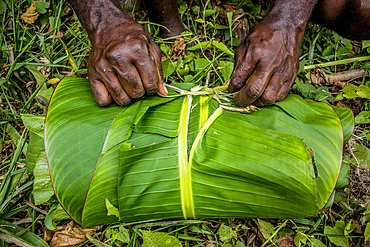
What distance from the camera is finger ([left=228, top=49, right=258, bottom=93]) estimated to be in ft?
4.92

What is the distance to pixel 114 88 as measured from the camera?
1487mm

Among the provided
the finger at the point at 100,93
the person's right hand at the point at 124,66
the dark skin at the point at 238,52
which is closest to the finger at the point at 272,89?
the dark skin at the point at 238,52

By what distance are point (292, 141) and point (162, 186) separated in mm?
731

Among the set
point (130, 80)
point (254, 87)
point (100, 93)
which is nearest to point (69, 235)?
Result: point (100, 93)

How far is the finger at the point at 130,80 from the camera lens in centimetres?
144

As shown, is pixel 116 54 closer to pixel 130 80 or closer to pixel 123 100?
pixel 130 80

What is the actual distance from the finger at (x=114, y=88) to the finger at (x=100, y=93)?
0.10 ft

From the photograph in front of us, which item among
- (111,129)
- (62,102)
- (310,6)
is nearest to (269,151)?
(111,129)

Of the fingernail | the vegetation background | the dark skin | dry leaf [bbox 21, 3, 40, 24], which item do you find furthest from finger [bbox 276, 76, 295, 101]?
dry leaf [bbox 21, 3, 40, 24]

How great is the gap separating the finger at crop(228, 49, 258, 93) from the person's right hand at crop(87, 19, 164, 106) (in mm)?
451

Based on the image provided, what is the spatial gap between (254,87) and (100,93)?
899 mm

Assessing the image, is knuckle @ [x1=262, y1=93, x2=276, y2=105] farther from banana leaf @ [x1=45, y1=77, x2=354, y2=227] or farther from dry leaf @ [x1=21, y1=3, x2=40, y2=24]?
dry leaf @ [x1=21, y1=3, x2=40, y2=24]

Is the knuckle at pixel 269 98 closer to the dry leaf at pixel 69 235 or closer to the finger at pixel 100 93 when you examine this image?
the finger at pixel 100 93

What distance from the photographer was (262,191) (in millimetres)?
1360
